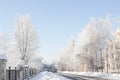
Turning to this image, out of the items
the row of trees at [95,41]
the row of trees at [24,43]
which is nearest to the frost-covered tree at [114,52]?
the row of trees at [95,41]

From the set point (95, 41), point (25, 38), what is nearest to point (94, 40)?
point (95, 41)

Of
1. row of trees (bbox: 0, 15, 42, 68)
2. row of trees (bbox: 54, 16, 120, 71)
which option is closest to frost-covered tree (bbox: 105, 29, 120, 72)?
row of trees (bbox: 54, 16, 120, 71)

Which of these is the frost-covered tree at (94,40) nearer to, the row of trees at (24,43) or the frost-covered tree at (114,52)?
the frost-covered tree at (114,52)

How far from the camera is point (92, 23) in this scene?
82.4 meters

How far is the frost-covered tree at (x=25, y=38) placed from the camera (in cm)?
4597

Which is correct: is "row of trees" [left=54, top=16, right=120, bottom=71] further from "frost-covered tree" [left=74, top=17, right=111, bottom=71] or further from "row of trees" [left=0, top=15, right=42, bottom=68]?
"row of trees" [left=0, top=15, right=42, bottom=68]

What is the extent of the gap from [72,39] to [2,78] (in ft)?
349

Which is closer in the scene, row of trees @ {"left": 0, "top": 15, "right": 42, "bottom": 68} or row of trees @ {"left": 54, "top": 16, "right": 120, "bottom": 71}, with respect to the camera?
row of trees @ {"left": 0, "top": 15, "right": 42, "bottom": 68}

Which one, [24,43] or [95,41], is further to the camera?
[95,41]

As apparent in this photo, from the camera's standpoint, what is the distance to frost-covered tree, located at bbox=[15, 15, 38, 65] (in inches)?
1810

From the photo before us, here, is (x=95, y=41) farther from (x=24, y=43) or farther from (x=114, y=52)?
(x=24, y=43)

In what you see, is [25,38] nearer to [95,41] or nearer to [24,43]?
[24,43]

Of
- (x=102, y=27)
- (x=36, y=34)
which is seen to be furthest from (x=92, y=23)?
(x=36, y=34)

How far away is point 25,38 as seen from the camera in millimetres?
46625
